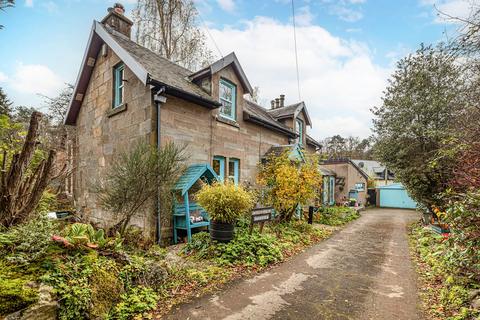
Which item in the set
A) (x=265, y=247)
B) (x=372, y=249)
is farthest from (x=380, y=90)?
(x=265, y=247)

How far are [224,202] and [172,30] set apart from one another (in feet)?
46.7

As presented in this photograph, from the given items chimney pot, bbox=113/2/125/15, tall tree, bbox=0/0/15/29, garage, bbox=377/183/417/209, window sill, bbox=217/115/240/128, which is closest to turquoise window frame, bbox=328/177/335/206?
garage, bbox=377/183/417/209

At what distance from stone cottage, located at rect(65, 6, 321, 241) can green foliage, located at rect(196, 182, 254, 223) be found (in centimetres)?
198

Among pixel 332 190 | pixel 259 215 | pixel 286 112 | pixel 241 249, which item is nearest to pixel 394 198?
pixel 332 190

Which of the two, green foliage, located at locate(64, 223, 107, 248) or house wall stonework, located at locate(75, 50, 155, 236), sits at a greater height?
house wall stonework, located at locate(75, 50, 155, 236)

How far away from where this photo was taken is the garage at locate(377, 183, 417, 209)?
26.9 meters

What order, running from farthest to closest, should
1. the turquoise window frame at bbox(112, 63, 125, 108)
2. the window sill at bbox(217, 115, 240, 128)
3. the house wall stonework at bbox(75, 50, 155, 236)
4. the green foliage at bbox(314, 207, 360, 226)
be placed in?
the green foliage at bbox(314, 207, 360, 226), the window sill at bbox(217, 115, 240, 128), the turquoise window frame at bbox(112, 63, 125, 108), the house wall stonework at bbox(75, 50, 155, 236)

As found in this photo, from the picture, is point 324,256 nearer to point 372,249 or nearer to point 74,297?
point 372,249

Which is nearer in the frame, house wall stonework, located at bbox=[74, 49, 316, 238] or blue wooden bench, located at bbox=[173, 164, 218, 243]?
blue wooden bench, located at bbox=[173, 164, 218, 243]

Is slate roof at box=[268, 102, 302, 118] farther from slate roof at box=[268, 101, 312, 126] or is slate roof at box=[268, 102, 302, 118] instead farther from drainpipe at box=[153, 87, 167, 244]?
drainpipe at box=[153, 87, 167, 244]

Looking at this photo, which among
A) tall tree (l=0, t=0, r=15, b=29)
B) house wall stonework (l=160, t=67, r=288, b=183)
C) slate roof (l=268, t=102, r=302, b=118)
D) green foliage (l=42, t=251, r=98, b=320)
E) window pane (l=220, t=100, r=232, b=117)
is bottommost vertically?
green foliage (l=42, t=251, r=98, b=320)

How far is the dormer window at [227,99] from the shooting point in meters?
10.2

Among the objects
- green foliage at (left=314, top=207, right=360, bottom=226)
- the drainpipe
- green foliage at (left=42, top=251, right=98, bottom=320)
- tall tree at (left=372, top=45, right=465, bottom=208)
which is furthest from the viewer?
green foliage at (left=314, top=207, right=360, bottom=226)

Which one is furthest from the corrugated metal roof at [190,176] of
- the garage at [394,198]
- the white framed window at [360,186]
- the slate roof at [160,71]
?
the garage at [394,198]
